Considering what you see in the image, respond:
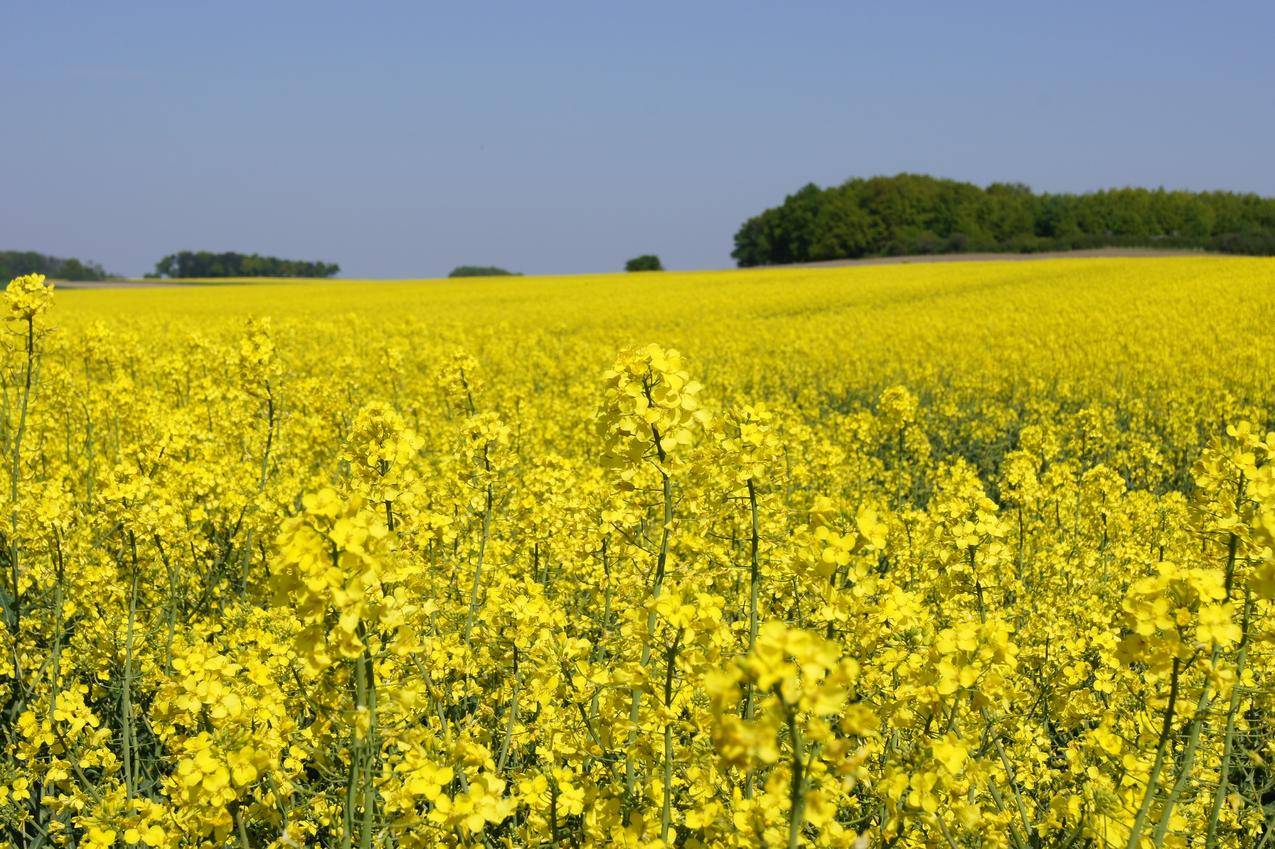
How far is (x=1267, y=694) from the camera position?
255cm

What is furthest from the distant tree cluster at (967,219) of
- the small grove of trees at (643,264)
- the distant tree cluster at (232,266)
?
the distant tree cluster at (232,266)

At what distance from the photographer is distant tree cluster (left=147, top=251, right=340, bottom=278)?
81.1 meters

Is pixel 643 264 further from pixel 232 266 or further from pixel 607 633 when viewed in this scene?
pixel 607 633

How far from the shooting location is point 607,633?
132 inches

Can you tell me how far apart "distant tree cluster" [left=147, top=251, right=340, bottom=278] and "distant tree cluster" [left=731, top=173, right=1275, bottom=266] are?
39.7 metres

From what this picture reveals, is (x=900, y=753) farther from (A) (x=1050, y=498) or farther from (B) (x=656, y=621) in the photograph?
(A) (x=1050, y=498)

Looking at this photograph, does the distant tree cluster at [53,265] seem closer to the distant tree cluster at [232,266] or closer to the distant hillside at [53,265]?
the distant hillside at [53,265]

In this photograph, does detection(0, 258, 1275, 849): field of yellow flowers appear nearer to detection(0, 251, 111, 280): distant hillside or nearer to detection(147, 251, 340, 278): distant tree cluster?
detection(0, 251, 111, 280): distant hillside

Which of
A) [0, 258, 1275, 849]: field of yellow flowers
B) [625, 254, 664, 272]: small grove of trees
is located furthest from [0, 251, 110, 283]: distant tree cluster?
[0, 258, 1275, 849]: field of yellow flowers

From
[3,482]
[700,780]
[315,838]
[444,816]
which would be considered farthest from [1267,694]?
[3,482]

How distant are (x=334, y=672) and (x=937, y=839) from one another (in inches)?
65.3

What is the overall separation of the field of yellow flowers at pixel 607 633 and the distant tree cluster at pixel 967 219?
184ft

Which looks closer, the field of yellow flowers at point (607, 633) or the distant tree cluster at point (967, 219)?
the field of yellow flowers at point (607, 633)

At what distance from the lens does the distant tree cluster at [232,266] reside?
81125 mm
